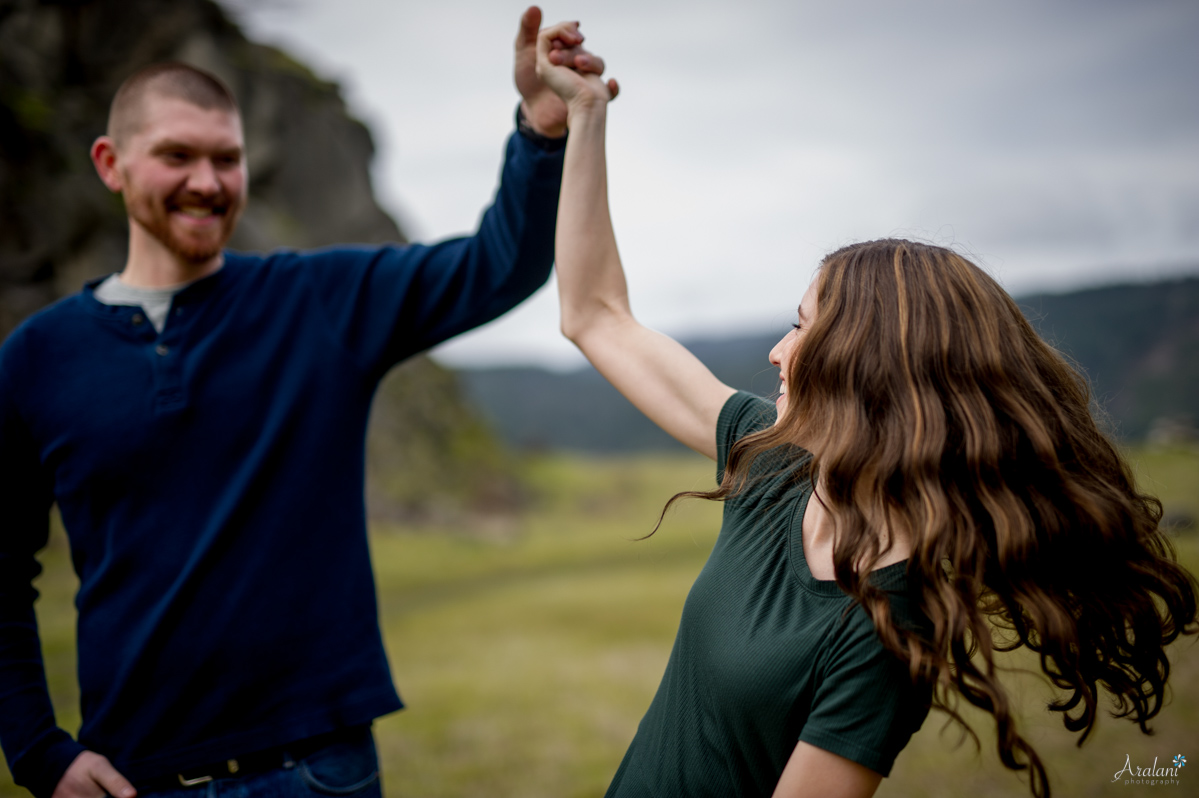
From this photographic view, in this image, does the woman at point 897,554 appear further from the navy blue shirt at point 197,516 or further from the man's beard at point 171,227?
the man's beard at point 171,227

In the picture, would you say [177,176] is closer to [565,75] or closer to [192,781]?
[565,75]

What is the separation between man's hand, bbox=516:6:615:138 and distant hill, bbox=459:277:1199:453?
976 mm

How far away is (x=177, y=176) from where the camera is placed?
234cm

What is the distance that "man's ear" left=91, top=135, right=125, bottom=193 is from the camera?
243 cm

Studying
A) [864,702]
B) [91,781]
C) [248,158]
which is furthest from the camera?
[248,158]

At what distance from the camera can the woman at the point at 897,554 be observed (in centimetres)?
152

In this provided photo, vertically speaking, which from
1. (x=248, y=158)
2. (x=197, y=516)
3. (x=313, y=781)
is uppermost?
(x=248, y=158)

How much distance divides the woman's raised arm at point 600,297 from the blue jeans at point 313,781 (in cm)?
133

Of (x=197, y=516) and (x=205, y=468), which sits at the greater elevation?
(x=205, y=468)

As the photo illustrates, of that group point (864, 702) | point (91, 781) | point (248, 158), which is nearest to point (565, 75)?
point (864, 702)

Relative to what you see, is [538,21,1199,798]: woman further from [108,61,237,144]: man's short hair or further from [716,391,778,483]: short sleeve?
[108,61,237,144]: man's short hair

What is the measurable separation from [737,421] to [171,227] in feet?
5.87

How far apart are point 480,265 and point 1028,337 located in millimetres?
1570

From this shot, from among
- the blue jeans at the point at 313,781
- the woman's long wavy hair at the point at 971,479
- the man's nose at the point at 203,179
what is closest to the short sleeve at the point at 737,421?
the woman's long wavy hair at the point at 971,479
